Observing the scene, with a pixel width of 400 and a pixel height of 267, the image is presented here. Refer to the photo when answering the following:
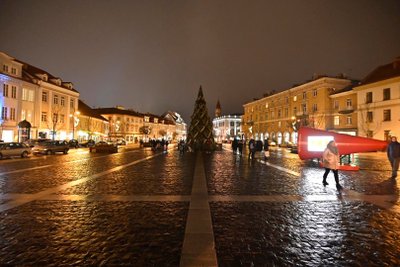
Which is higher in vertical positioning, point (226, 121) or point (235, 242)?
point (226, 121)

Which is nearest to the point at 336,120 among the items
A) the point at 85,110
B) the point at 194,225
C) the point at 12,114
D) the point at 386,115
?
the point at 386,115

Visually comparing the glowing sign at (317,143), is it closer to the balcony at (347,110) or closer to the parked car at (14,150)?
the parked car at (14,150)

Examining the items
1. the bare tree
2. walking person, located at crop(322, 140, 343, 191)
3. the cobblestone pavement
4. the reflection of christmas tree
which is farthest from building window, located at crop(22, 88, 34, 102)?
walking person, located at crop(322, 140, 343, 191)

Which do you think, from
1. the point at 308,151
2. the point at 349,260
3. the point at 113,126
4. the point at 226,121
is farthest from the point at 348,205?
the point at 226,121

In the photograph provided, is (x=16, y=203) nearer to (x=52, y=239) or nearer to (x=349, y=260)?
(x=52, y=239)

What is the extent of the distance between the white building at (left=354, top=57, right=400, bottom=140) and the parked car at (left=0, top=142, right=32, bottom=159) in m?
43.8

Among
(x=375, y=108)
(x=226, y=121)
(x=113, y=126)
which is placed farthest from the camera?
(x=226, y=121)

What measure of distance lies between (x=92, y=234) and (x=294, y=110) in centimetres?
6313

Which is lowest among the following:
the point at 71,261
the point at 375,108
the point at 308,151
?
the point at 71,261

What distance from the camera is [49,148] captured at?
30578mm

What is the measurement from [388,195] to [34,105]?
48.1 metres

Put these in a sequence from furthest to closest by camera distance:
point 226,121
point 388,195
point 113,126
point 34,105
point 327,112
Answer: point 226,121 < point 113,126 < point 327,112 < point 34,105 < point 388,195

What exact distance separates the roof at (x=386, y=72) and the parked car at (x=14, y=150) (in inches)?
1791

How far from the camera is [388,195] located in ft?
29.0
